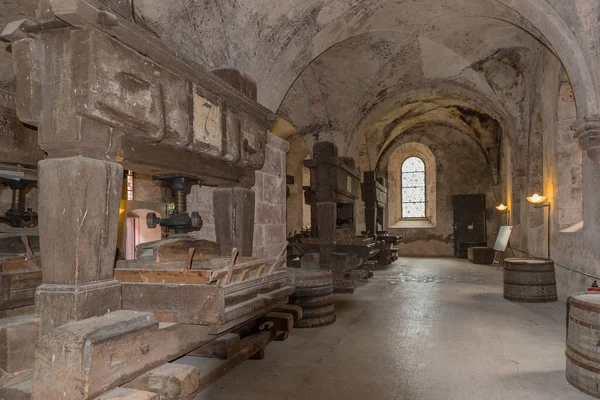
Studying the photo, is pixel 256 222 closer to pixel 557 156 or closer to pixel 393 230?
pixel 557 156

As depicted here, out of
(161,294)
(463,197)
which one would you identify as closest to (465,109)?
(463,197)

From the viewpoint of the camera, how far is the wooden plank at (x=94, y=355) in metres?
2.13

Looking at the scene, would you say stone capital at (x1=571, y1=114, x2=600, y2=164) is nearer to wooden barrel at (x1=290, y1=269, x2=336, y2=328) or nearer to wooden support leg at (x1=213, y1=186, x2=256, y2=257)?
wooden barrel at (x1=290, y1=269, x2=336, y2=328)

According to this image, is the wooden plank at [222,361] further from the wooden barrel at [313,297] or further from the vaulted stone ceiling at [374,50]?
the vaulted stone ceiling at [374,50]

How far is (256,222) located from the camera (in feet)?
17.3

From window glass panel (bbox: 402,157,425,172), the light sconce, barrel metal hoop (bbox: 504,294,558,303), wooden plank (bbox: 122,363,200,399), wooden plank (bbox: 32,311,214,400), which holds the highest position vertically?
window glass panel (bbox: 402,157,425,172)

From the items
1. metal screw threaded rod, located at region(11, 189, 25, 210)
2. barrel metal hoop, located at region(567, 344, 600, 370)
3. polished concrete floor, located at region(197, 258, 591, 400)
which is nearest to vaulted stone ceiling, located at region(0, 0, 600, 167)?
metal screw threaded rod, located at region(11, 189, 25, 210)

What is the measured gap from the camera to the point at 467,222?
55.2ft

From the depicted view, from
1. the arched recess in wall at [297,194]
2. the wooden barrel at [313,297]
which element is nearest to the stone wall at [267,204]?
the wooden barrel at [313,297]

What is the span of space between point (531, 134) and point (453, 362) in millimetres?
7490

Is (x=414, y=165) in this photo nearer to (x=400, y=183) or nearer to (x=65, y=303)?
(x=400, y=183)

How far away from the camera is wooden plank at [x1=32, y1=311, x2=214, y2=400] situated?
2.13 metres

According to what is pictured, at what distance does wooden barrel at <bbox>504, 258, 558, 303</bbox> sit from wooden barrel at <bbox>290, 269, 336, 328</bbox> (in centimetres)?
337

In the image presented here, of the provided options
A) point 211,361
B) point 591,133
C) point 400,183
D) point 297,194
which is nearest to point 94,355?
point 211,361
